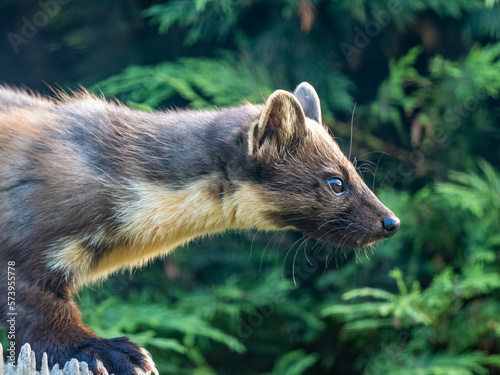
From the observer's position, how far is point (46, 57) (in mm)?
4906

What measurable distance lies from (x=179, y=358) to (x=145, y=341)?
740 mm

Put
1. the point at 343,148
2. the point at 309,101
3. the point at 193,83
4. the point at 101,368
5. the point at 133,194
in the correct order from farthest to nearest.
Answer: the point at 343,148
the point at 193,83
the point at 309,101
the point at 133,194
the point at 101,368

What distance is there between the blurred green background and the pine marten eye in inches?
60.1

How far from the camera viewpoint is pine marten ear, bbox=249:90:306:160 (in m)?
2.40

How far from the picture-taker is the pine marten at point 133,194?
86.7 inches

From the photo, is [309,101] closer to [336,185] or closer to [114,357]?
[336,185]

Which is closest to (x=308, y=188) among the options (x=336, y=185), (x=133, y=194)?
(x=336, y=185)

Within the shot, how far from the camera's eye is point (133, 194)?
2.35 meters

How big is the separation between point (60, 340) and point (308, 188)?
1.10m

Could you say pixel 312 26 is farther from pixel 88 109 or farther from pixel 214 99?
pixel 88 109

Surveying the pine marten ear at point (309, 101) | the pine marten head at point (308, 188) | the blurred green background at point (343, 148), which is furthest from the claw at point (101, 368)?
the blurred green background at point (343, 148)

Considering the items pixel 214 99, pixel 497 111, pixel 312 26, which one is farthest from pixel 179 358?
pixel 497 111

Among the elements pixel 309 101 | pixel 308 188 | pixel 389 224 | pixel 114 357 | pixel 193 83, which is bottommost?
pixel 114 357

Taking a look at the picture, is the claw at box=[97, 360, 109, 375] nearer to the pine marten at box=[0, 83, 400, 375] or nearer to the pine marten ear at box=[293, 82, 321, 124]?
the pine marten at box=[0, 83, 400, 375]
